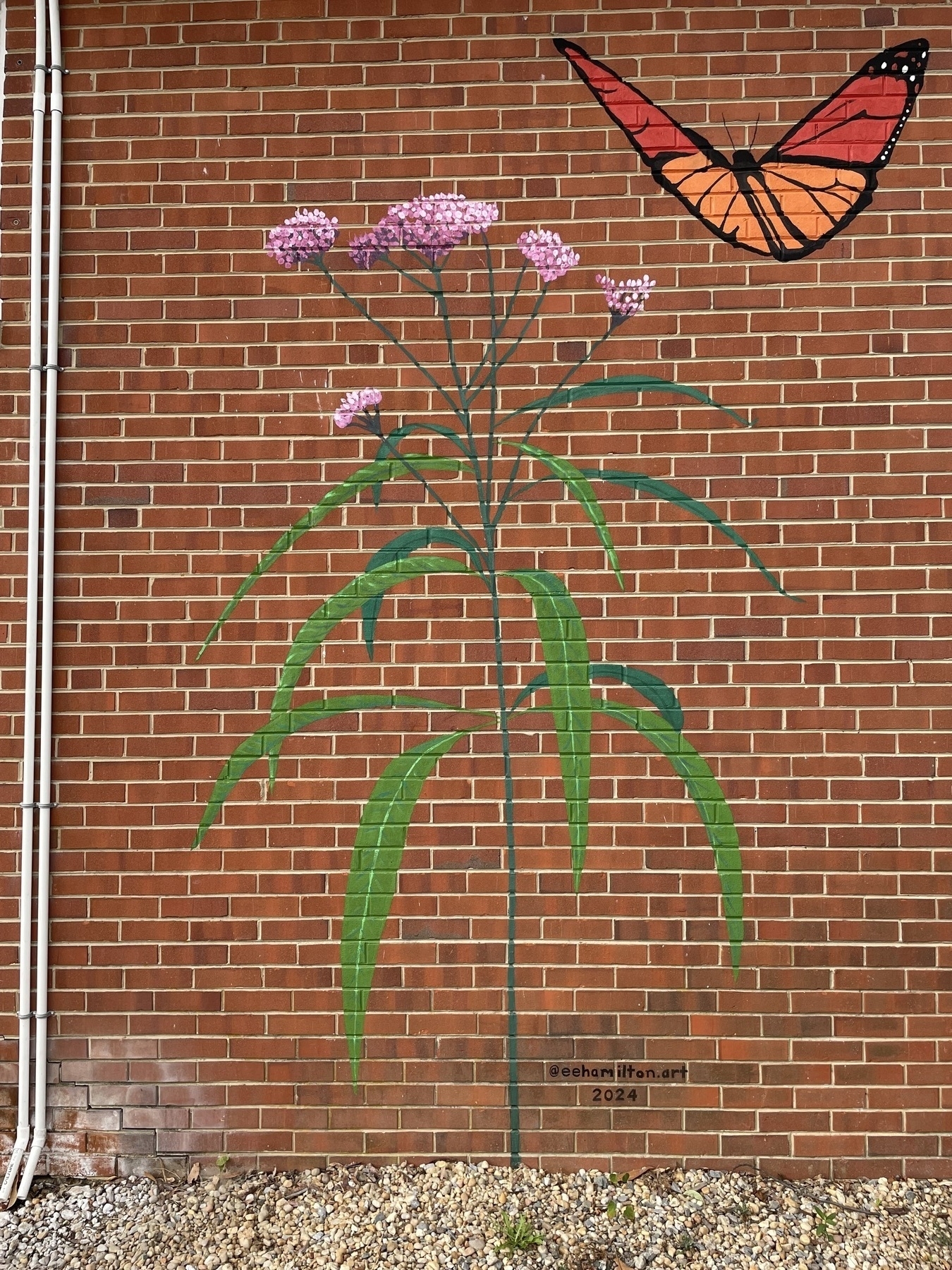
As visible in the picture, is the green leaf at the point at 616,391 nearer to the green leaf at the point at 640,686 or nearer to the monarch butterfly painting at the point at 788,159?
the monarch butterfly painting at the point at 788,159

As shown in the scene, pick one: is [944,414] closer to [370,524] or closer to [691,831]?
[691,831]

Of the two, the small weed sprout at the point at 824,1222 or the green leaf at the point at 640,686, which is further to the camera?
the green leaf at the point at 640,686

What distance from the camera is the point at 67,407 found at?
10.3 feet

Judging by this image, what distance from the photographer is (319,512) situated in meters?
→ 3.11

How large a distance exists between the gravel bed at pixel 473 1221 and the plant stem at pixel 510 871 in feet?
0.52

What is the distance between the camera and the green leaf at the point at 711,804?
9.95 ft

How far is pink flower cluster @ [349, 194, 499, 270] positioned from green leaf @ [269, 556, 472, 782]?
0.95 meters

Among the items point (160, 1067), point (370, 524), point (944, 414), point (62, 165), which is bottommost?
point (160, 1067)

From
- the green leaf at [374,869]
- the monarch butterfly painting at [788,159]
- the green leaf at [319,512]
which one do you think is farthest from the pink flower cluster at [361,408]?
the monarch butterfly painting at [788,159]

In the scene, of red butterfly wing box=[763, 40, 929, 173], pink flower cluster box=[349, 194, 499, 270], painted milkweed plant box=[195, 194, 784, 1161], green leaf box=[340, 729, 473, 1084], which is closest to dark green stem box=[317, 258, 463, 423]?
painted milkweed plant box=[195, 194, 784, 1161]

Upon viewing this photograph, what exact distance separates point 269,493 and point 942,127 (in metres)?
2.36

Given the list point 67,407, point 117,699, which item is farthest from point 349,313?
point 117,699

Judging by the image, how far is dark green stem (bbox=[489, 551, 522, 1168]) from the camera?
301 cm

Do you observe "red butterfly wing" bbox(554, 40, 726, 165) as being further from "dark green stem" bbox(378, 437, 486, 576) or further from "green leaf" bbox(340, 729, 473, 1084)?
"green leaf" bbox(340, 729, 473, 1084)
